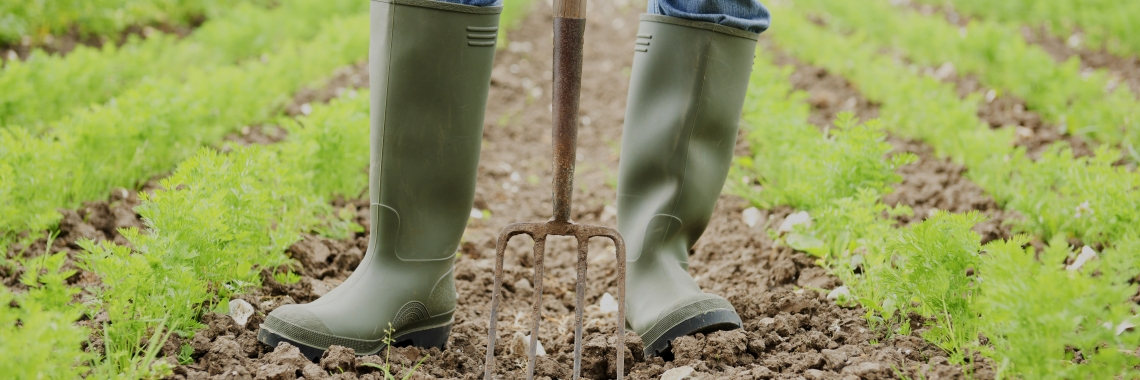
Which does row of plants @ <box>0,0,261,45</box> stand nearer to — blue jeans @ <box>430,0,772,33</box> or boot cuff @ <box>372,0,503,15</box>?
boot cuff @ <box>372,0,503,15</box>

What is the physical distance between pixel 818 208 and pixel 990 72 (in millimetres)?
3233

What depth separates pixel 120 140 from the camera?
8.96ft

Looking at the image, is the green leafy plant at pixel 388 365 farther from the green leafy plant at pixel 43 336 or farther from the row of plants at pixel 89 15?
the row of plants at pixel 89 15

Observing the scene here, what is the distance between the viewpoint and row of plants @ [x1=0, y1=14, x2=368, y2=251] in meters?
2.22

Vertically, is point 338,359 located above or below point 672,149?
below

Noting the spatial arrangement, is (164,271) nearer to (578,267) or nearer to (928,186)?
(578,267)

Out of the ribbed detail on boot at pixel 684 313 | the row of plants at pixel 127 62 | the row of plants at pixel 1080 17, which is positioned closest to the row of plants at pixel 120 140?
the row of plants at pixel 127 62

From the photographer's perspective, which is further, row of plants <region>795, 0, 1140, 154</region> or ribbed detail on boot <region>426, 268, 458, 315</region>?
row of plants <region>795, 0, 1140, 154</region>

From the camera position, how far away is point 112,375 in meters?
1.35

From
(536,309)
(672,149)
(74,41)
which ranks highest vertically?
(672,149)

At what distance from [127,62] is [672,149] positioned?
12.6 feet

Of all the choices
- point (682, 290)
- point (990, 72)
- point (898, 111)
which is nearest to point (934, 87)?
point (898, 111)

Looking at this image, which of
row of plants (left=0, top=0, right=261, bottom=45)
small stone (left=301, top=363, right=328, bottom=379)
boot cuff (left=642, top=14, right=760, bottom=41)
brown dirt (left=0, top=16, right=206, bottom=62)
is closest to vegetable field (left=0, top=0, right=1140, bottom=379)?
small stone (left=301, top=363, right=328, bottom=379)

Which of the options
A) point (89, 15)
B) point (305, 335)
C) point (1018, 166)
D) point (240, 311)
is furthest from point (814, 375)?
point (89, 15)
